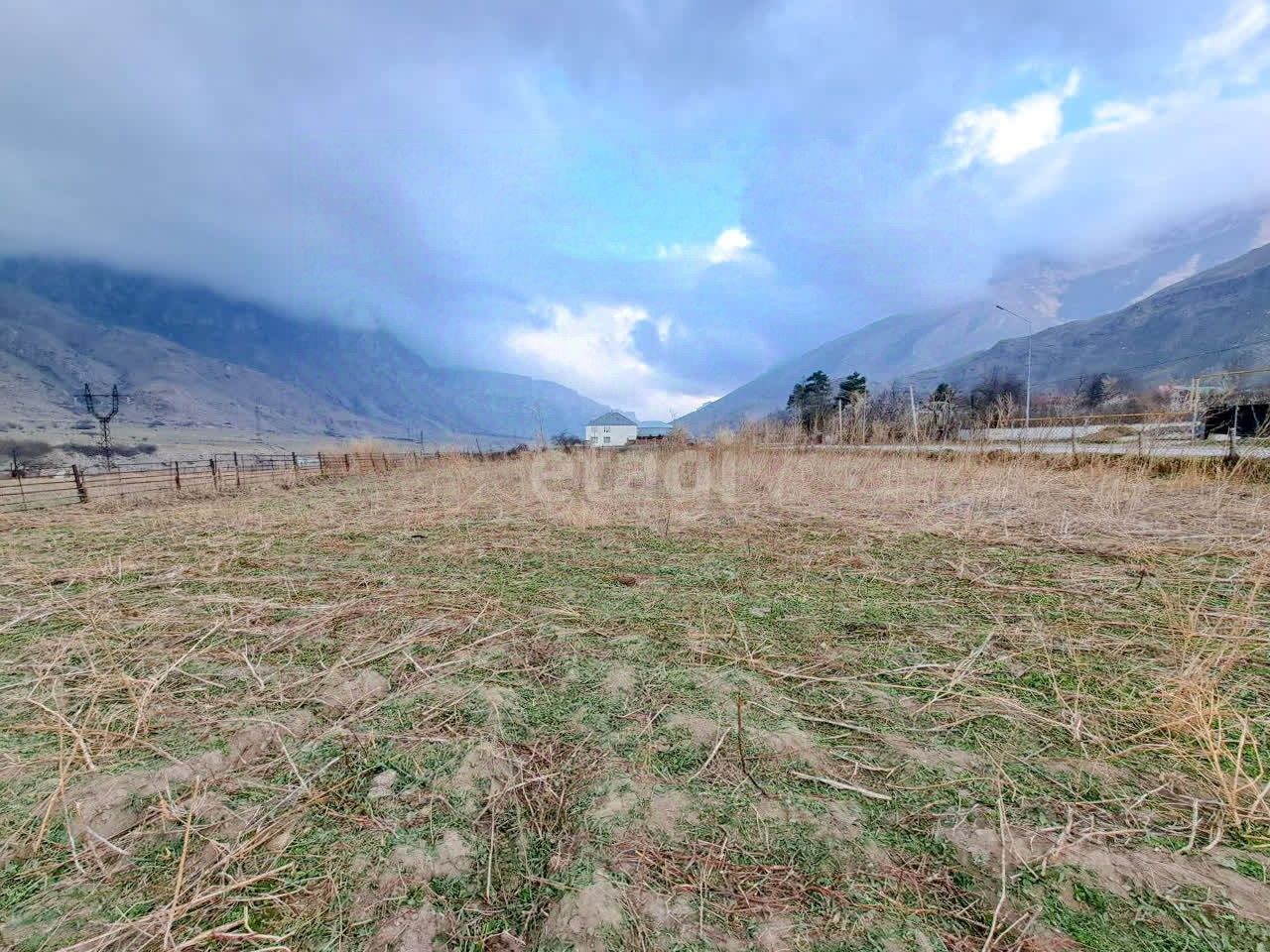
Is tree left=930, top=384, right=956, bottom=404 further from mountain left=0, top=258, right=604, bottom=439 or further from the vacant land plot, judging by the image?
mountain left=0, top=258, right=604, bottom=439

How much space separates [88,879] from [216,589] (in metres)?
2.68

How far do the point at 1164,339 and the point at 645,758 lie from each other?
14368 cm

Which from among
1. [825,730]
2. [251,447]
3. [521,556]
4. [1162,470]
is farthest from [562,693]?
[251,447]

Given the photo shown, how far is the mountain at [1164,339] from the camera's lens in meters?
81.1

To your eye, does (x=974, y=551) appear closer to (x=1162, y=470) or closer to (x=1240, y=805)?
(x=1240, y=805)

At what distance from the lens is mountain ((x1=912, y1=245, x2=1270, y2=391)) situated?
81.1 metres

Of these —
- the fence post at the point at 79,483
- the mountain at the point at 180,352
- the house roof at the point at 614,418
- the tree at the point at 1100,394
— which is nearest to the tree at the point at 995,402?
the tree at the point at 1100,394

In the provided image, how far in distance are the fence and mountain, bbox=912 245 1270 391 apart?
85649 mm

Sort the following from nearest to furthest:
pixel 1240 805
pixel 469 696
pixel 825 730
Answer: pixel 1240 805 → pixel 825 730 → pixel 469 696

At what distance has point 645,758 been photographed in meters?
1.60

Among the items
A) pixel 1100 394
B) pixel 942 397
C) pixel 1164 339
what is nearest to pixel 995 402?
pixel 942 397

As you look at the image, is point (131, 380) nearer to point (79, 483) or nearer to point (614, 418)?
point (614, 418)

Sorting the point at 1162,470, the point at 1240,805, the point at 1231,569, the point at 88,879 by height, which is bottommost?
the point at 88,879

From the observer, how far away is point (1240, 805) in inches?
51.1
